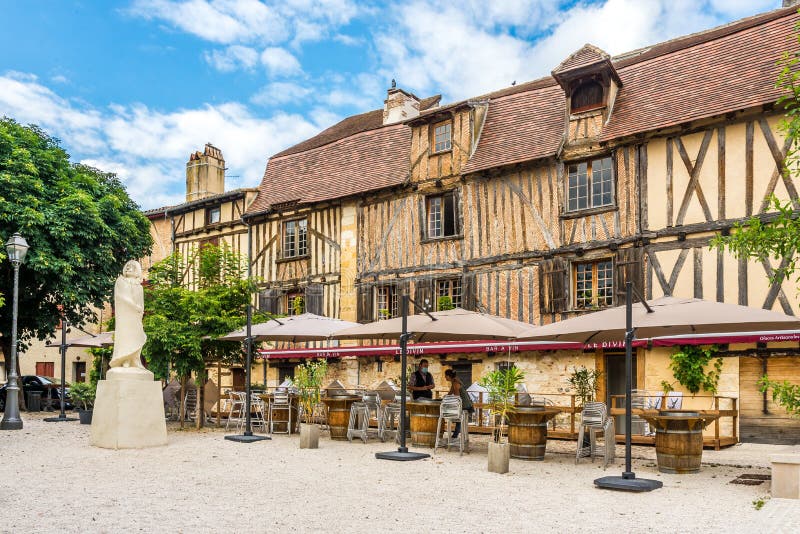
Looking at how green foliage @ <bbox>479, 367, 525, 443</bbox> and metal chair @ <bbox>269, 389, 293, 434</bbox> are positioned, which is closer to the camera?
green foliage @ <bbox>479, 367, 525, 443</bbox>

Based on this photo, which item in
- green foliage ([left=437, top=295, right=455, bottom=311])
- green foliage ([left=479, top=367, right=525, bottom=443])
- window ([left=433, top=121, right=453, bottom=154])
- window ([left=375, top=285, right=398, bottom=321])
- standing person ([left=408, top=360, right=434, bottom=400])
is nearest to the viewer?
green foliage ([left=479, top=367, right=525, bottom=443])

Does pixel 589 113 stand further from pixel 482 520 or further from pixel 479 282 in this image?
pixel 482 520

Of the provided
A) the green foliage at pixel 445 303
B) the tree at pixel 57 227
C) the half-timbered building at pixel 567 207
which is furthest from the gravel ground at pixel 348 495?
the tree at pixel 57 227

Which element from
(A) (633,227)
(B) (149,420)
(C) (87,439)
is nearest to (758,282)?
(A) (633,227)

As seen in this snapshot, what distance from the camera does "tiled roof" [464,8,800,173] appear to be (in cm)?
1385

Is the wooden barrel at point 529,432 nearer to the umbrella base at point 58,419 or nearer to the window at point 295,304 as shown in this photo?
the window at point 295,304

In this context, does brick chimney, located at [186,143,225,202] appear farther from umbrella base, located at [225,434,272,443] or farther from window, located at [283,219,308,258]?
umbrella base, located at [225,434,272,443]

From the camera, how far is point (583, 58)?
16062 millimetres

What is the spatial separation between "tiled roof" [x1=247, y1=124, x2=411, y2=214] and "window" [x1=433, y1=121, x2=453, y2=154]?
3.27ft

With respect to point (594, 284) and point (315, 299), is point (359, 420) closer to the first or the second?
A: point (594, 284)

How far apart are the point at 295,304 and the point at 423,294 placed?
4.30 m

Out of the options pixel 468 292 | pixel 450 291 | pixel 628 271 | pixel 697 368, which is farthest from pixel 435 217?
pixel 697 368

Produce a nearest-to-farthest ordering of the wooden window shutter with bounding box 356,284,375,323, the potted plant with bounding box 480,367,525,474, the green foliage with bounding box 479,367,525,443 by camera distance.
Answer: the potted plant with bounding box 480,367,525,474 < the green foliage with bounding box 479,367,525,443 < the wooden window shutter with bounding box 356,284,375,323

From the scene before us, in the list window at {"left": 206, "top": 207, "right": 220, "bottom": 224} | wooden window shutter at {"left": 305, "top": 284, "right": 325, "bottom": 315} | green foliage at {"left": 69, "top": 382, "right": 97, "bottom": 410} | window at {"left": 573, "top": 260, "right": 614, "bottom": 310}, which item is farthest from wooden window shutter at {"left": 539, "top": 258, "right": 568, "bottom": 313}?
window at {"left": 206, "top": 207, "right": 220, "bottom": 224}
